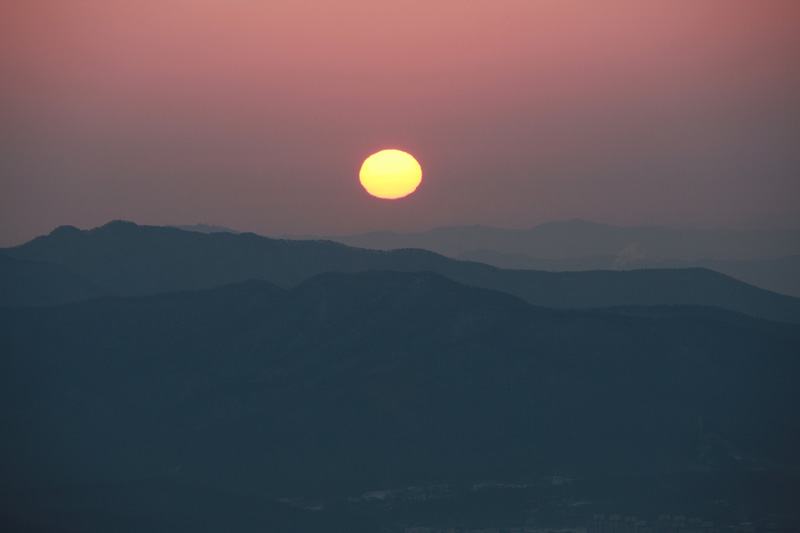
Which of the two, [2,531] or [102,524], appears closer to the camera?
[2,531]

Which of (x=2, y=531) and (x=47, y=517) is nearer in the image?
(x=2, y=531)

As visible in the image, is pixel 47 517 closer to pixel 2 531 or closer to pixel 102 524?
pixel 102 524

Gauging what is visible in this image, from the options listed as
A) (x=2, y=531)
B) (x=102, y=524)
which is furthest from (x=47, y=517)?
(x=2, y=531)
